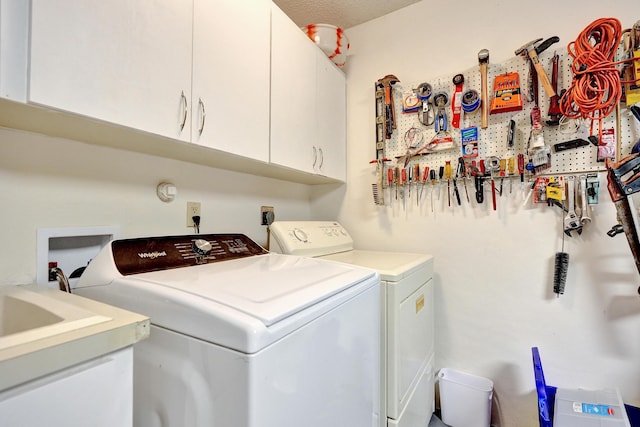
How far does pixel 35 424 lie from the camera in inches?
18.6

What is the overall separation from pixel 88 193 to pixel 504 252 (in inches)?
83.1

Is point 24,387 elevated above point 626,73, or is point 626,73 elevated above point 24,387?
point 626,73

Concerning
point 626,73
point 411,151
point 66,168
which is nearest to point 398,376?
point 411,151

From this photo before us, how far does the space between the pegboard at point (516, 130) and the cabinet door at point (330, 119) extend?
353mm

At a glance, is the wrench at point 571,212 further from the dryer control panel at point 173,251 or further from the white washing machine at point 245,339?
the dryer control panel at point 173,251

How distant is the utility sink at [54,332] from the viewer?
46cm

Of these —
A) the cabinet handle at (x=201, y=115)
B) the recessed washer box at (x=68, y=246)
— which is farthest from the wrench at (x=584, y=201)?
the recessed washer box at (x=68, y=246)

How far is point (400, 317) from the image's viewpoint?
4.12 ft

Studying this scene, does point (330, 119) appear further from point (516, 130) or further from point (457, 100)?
point (516, 130)

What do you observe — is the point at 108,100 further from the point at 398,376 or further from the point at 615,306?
the point at 615,306

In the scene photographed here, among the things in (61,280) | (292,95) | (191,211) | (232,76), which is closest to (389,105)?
(292,95)

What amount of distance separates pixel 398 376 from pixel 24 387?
3.94 feet

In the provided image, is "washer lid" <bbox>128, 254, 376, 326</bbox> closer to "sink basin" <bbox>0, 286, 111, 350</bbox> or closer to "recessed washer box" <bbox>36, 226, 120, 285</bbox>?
"sink basin" <bbox>0, 286, 111, 350</bbox>

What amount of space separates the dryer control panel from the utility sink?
0.69ft
